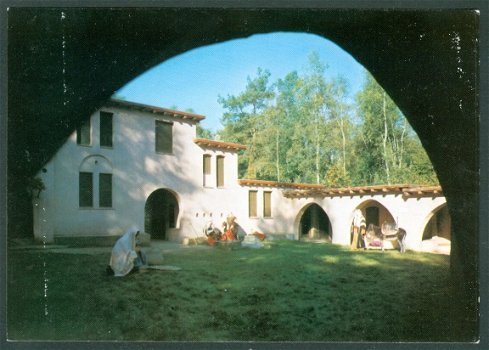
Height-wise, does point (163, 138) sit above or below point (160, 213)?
above

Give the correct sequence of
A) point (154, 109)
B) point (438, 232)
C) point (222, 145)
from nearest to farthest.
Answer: point (438, 232)
point (154, 109)
point (222, 145)

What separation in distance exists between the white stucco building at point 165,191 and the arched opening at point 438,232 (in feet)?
0.06

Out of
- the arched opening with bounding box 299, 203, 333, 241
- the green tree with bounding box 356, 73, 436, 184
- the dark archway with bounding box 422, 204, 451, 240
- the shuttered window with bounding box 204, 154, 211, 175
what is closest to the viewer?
the dark archway with bounding box 422, 204, 451, 240

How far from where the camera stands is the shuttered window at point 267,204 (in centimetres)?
351

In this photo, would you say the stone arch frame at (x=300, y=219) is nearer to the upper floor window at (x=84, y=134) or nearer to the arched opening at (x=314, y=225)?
the arched opening at (x=314, y=225)

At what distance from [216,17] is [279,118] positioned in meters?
1.18

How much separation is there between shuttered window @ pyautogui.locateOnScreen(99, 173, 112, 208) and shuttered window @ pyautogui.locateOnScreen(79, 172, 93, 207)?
0.10 metres

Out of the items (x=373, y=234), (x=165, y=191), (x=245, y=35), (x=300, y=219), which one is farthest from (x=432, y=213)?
A: (x=165, y=191)

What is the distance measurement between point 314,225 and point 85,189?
2.64 metres

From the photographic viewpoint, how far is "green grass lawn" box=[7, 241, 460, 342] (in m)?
2.99

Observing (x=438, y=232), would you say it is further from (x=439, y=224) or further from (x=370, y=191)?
(x=370, y=191)

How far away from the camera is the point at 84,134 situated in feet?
10.7

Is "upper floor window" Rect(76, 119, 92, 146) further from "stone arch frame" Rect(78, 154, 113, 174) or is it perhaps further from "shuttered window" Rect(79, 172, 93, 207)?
"shuttered window" Rect(79, 172, 93, 207)

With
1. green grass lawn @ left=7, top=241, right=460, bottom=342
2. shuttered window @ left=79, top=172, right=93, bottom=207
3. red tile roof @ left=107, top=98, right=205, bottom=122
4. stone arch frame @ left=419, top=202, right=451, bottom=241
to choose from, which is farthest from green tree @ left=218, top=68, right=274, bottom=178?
stone arch frame @ left=419, top=202, right=451, bottom=241
